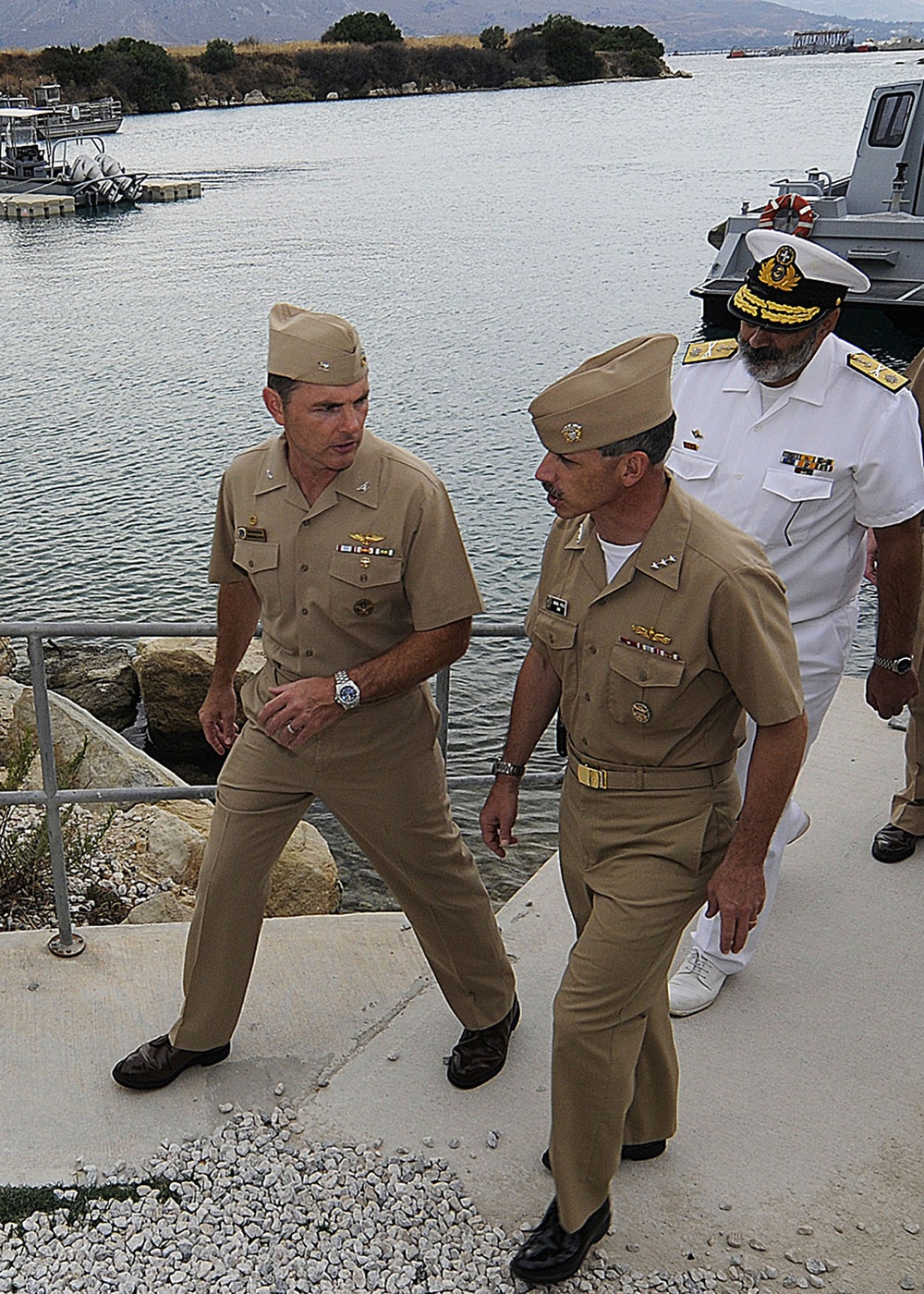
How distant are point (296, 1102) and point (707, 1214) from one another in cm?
103

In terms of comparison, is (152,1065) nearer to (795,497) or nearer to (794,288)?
(795,497)

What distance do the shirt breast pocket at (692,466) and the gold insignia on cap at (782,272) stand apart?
0.47m

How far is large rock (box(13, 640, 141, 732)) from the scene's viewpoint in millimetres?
8969

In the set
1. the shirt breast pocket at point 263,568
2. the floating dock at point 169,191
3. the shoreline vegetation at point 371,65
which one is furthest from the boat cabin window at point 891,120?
the shoreline vegetation at point 371,65

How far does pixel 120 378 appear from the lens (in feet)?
63.8

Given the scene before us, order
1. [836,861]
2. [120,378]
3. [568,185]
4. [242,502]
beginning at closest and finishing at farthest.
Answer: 1. [242,502]
2. [836,861]
3. [120,378]
4. [568,185]

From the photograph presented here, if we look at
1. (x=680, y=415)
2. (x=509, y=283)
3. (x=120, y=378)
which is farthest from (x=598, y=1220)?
(x=509, y=283)

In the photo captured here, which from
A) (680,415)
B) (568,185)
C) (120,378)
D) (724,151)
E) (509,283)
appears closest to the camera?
(680,415)

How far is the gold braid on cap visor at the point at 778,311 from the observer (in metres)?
3.26

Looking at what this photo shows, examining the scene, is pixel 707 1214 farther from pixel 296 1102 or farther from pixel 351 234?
pixel 351 234

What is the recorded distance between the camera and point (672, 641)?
8.74ft

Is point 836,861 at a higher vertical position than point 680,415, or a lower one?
lower

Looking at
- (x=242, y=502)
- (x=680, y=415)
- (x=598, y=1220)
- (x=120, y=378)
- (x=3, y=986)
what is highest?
(x=680, y=415)

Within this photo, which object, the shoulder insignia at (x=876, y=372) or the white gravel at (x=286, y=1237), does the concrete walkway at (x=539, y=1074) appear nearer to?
the white gravel at (x=286, y=1237)
